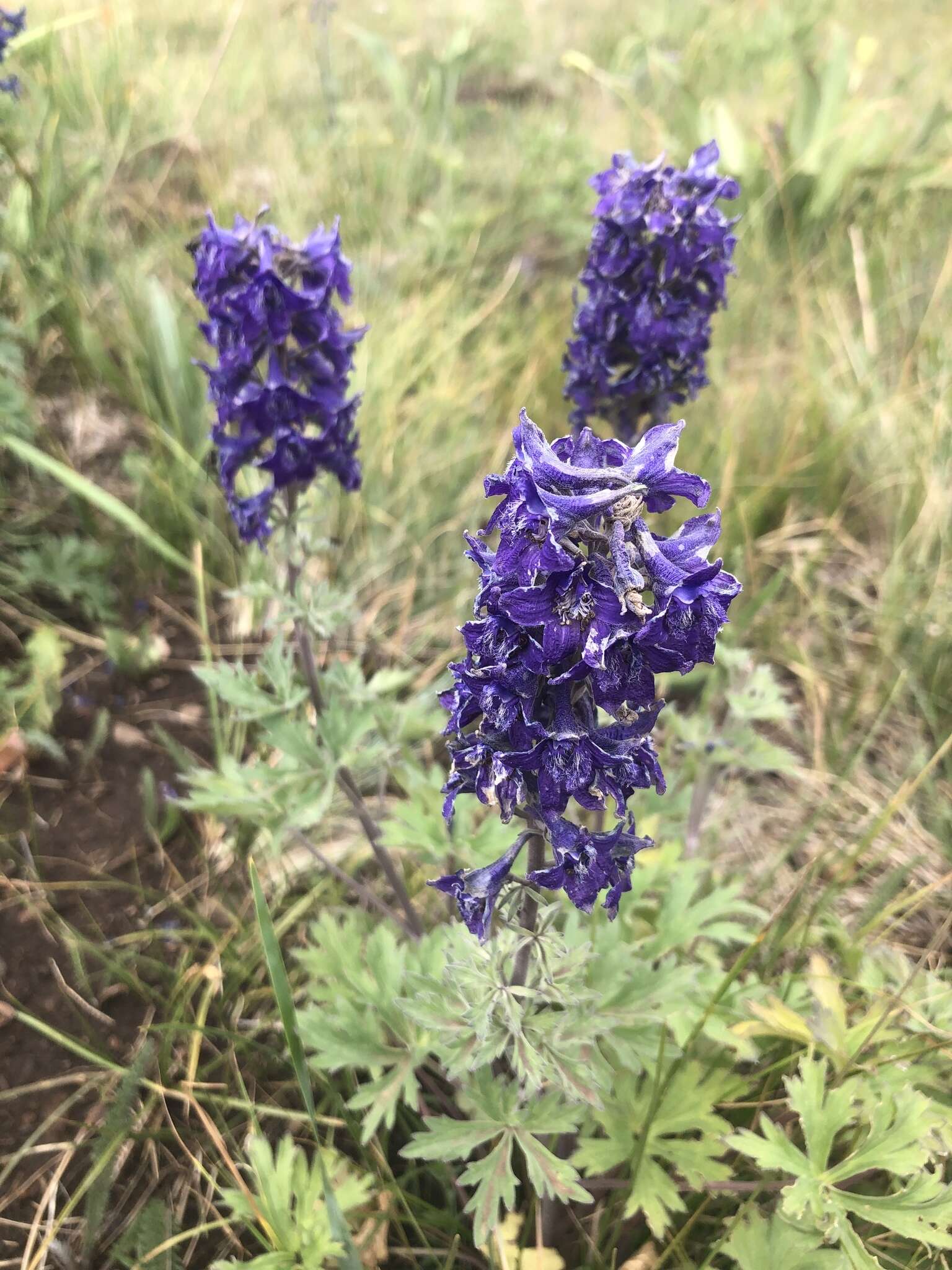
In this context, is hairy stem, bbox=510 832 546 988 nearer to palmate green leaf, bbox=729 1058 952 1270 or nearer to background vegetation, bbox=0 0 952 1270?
background vegetation, bbox=0 0 952 1270

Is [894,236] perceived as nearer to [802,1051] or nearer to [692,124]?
[692,124]

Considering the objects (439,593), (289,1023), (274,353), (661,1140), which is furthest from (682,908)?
(439,593)

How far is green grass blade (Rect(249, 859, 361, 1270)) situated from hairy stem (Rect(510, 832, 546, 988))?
44 centimetres

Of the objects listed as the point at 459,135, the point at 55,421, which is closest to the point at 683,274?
the point at 55,421

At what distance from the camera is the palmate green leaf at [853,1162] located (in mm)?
1642

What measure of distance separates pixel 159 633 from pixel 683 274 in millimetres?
2604

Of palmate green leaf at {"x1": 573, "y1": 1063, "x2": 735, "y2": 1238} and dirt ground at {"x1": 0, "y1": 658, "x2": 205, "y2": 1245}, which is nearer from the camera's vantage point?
palmate green leaf at {"x1": 573, "y1": 1063, "x2": 735, "y2": 1238}

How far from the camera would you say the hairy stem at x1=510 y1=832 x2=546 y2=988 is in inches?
60.8

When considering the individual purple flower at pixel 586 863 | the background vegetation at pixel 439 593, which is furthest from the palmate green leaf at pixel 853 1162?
the individual purple flower at pixel 586 863

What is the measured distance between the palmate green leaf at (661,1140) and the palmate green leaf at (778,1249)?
0.12m

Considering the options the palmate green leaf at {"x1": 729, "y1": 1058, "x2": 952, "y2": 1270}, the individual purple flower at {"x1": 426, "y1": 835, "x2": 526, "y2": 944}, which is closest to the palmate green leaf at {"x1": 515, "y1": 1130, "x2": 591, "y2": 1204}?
the palmate green leaf at {"x1": 729, "y1": 1058, "x2": 952, "y2": 1270}

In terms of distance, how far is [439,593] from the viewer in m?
3.86

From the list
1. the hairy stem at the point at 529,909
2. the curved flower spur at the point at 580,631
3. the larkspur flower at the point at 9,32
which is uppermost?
the larkspur flower at the point at 9,32

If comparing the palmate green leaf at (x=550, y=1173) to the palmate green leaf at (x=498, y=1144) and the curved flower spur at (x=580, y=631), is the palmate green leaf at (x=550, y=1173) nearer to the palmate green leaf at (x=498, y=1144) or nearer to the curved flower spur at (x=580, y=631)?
the palmate green leaf at (x=498, y=1144)
